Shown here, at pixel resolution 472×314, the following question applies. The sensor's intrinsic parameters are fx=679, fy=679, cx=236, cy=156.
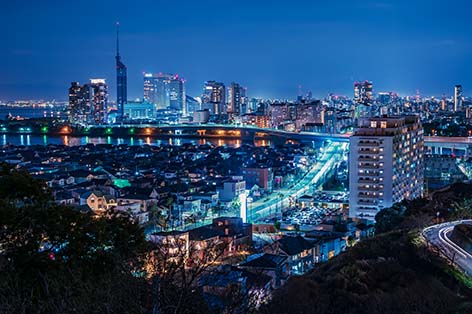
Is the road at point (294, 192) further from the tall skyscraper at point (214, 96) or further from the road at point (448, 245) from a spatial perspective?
the tall skyscraper at point (214, 96)

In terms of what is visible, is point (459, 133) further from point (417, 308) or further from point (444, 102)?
point (444, 102)

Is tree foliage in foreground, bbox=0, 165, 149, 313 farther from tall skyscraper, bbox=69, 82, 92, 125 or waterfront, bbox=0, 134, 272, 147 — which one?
tall skyscraper, bbox=69, 82, 92, 125

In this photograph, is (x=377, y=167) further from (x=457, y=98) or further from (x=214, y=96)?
(x=214, y=96)

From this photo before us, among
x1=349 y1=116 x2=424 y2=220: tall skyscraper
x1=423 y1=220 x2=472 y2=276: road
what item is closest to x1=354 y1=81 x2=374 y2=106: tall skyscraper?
x1=349 y1=116 x2=424 y2=220: tall skyscraper

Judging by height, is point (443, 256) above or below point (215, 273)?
below

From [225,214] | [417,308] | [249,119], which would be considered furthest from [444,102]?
[417,308]

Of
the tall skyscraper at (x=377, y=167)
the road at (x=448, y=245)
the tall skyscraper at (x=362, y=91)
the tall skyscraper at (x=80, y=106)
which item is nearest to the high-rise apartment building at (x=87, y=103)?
the tall skyscraper at (x=80, y=106)

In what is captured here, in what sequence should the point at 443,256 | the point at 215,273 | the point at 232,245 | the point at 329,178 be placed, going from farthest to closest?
the point at 329,178 → the point at 232,245 → the point at 443,256 → the point at 215,273

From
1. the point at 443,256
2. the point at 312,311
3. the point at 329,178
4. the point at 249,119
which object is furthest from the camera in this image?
the point at 249,119
